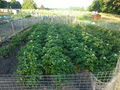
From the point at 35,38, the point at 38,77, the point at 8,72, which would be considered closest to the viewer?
the point at 38,77

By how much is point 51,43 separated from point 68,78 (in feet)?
7.46

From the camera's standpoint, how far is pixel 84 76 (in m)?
4.13

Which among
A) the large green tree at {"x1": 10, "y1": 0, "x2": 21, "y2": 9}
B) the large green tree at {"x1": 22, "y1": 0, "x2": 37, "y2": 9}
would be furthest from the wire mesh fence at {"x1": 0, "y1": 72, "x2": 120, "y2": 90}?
the large green tree at {"x1": 22, "y1": 0, "x2": 37, "y2": 9}

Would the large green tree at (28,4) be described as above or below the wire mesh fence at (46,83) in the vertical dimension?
above

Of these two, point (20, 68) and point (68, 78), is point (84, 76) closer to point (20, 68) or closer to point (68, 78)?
point (68, 78)

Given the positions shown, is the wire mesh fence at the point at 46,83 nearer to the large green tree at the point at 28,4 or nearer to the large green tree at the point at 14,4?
the large green tree at the point at 14,4

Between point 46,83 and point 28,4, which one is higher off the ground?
point 28,4

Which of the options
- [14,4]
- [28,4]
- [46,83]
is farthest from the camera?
[14,4]

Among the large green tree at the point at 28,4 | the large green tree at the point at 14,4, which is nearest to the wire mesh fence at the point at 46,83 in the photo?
the large green tree at the point at 14,4

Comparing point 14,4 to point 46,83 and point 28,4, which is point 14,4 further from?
point 46,83

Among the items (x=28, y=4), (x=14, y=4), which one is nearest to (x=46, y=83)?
(x=28, y=4)

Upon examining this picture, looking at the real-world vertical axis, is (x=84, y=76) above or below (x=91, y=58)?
below

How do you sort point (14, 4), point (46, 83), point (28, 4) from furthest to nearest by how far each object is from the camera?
point (14, 4)
point (28, 4)
point (46, 83)

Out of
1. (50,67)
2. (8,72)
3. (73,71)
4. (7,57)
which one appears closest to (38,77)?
(50,67)
